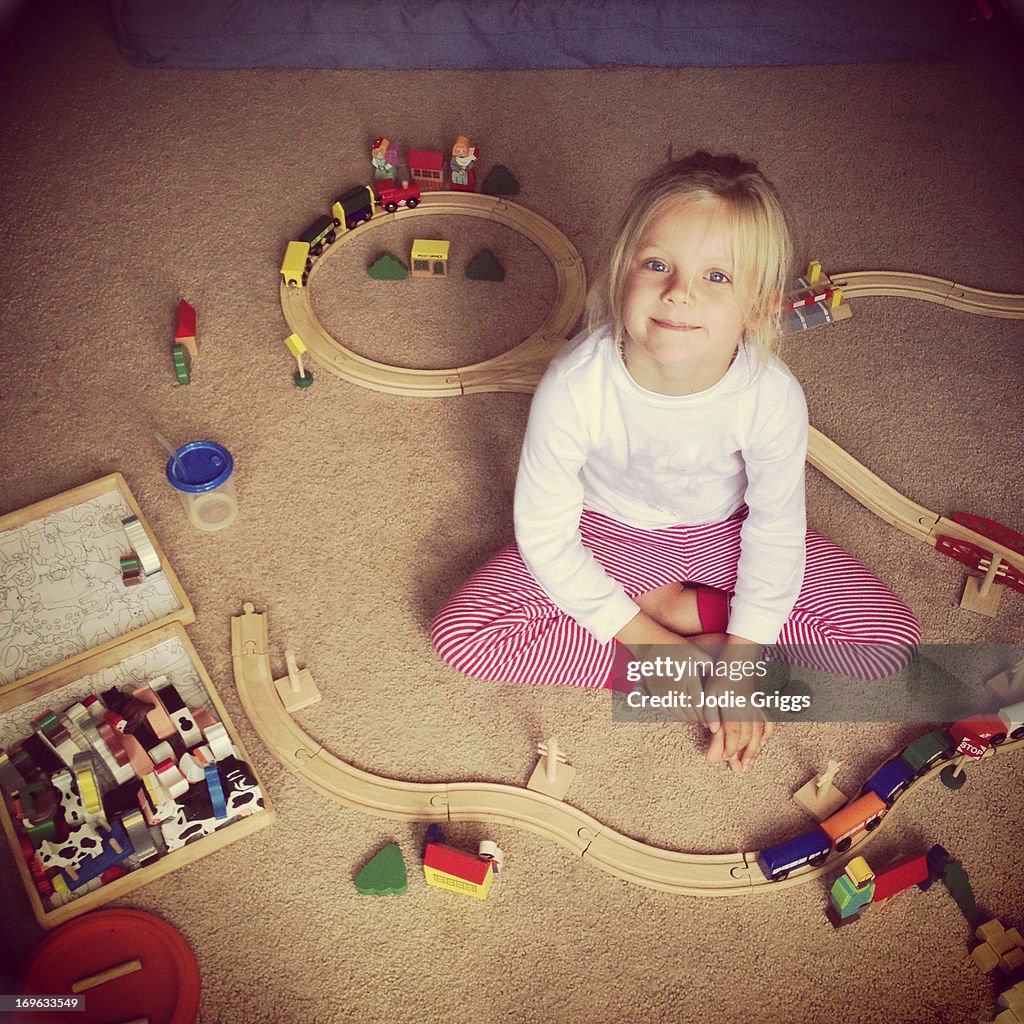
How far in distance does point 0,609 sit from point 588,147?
1.24 m

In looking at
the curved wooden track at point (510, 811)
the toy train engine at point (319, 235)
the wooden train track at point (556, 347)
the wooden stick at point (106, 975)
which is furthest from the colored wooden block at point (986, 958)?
the toy train engine at point (319, 235)

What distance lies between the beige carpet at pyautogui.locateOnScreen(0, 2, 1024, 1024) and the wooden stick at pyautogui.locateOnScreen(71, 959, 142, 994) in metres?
0.06

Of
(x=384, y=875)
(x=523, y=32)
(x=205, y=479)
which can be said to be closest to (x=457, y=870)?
(x=384, y=875)

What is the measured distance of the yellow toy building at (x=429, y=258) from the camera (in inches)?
61.7

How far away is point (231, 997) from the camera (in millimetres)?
1001

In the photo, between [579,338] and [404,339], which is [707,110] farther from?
[579,338]

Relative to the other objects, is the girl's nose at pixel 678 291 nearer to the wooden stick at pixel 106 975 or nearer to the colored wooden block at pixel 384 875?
the colored wooden block at pixel 384 875

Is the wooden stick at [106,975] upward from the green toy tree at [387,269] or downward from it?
downward

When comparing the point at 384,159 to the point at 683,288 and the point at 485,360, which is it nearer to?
the point at 485,360

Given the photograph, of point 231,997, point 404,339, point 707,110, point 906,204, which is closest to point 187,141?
point 404,339

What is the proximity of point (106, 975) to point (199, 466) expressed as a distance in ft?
2.02

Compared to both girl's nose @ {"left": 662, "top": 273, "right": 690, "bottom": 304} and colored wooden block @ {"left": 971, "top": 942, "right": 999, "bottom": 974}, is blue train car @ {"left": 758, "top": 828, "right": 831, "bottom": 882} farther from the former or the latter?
girl's nose @ {"left": 662, "top": 273, "right": 690, "bottom": 304}

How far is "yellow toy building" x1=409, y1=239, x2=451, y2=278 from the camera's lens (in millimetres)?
1566

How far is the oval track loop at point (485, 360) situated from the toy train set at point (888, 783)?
28.0 inches
